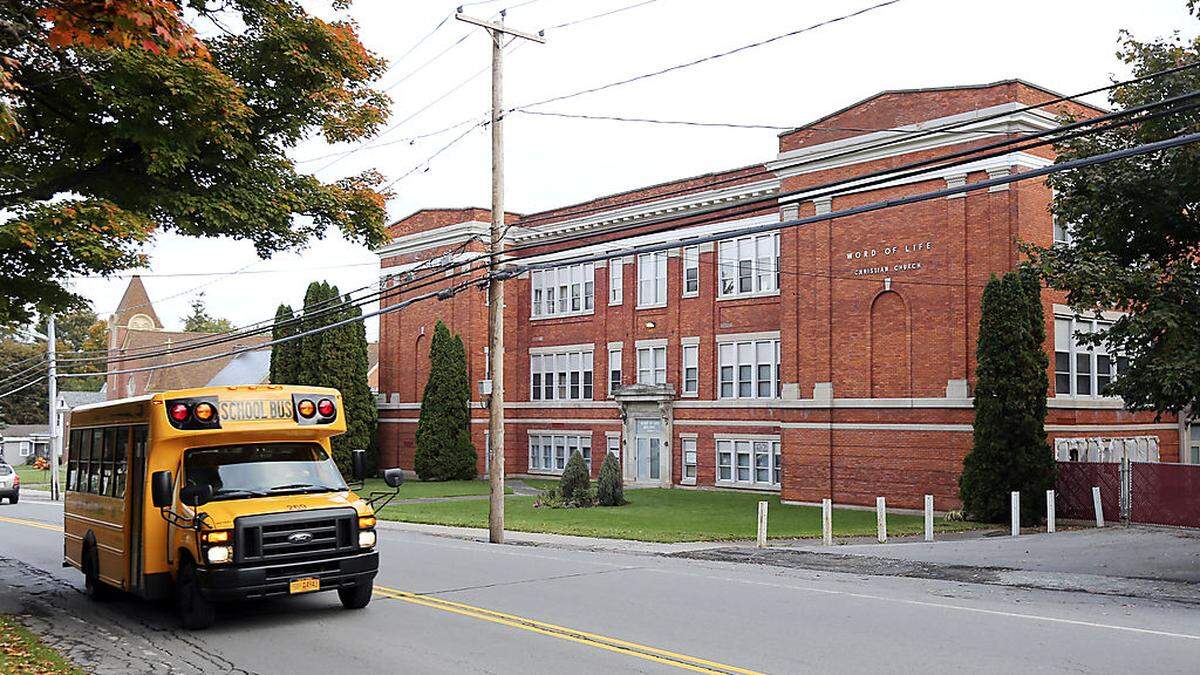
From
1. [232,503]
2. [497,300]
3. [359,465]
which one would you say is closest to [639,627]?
[359,465]

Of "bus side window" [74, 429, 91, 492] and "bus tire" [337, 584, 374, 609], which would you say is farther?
"bus side window" [74, 429, 91, 492]

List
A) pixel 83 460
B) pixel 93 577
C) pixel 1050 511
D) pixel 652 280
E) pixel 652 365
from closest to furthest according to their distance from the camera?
pixel 93 577 → pixel 83 460 → pixel 1050 511 → pixel 652 365 → pixel 652 280

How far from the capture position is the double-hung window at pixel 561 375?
153 feet

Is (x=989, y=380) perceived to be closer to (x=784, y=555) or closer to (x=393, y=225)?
(x=784, y=555)

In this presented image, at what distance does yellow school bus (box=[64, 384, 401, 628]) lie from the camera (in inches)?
435

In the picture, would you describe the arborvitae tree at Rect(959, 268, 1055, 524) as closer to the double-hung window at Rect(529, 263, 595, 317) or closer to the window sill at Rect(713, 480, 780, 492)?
the window sill at Rect(713, 480, 780, 492)

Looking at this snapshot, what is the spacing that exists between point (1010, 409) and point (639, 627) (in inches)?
709

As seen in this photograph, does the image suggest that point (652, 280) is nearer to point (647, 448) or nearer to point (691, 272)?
point (691, 272)

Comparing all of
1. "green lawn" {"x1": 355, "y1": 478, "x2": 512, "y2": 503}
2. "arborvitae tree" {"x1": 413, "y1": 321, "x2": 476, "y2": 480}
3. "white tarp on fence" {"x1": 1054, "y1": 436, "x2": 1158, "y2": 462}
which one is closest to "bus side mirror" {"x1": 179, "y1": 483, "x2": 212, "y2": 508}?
"white tarp on fence" {"x1": 1054, "y1": 436, "x2": 1158, "y2": 462}

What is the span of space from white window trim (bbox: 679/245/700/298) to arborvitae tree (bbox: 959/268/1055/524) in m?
16.2

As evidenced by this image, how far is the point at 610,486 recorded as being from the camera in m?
33.6

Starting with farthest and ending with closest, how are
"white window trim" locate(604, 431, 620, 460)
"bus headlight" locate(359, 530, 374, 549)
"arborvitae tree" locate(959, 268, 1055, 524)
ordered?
"white window trim" locate(604, 431, 620, 460), "arborvitae tree" locate(959, 268, 1055, 524), "bus headlight" locate(359, 530, 374, 549)

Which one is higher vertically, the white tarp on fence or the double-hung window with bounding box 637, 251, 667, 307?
the double-hung window with bounding box 637, 251, 667, 307

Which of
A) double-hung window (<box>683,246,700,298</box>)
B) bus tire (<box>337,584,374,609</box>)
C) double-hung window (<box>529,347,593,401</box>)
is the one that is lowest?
bus tire (<box>337,584,374,609</box>)
